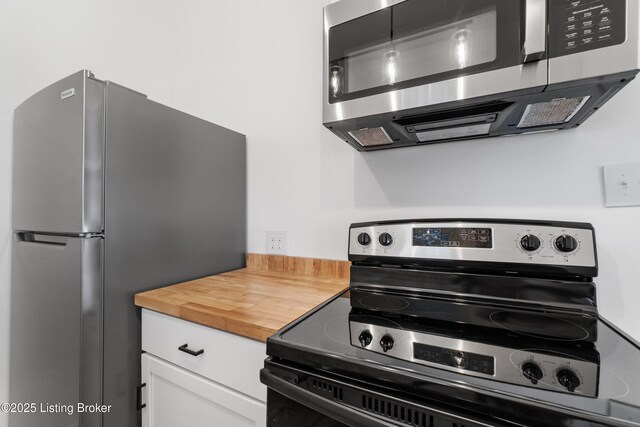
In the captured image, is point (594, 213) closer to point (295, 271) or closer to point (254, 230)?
point (295, 271)

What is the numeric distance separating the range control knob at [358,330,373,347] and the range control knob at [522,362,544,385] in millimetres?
279

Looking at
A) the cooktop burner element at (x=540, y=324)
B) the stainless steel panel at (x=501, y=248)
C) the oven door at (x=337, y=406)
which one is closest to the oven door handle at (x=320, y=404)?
the oven door at (x=337, y=406)

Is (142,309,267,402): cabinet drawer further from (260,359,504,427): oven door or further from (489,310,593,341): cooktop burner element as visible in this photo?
(489,310,593,341): cooktop burner element

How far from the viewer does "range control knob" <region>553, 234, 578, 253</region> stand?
783 mm

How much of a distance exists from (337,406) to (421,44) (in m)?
0.88

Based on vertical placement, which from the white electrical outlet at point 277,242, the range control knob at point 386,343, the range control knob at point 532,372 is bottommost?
the range control knob at point 386,343

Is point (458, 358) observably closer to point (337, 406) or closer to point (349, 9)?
point (337, 406)

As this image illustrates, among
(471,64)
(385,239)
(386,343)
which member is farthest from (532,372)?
(471,64)

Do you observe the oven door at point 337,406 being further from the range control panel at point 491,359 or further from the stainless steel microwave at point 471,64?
the stainless steel microwave at point 471,64

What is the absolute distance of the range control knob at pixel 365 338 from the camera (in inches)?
24.1

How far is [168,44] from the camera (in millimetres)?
Answer: 1875

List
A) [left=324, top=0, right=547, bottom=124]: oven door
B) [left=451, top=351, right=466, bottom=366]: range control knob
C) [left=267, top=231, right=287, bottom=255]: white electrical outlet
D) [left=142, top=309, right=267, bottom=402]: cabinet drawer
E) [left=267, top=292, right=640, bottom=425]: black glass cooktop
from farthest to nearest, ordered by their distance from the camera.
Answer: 1. [left=267, top=231, right=287, bottom=255]: white electrical outlet
2. [left=142, top=309, right=267, bottom=402]: cabinet drawer
3. [left=324, top=0, right=547, bottom=124]: oven door
4. [left=451, top=351, right=466, bottom=366]: range control knob
5. [left=267, top=292, right=640, bottom=425]: black glass cooktop

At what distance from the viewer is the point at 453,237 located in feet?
3.01

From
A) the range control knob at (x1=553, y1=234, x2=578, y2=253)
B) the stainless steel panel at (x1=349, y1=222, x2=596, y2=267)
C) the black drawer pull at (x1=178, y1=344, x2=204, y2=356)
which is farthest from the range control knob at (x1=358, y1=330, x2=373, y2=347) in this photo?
the range control knob at (x1=553, y1=234, x2=578, y2=253)
